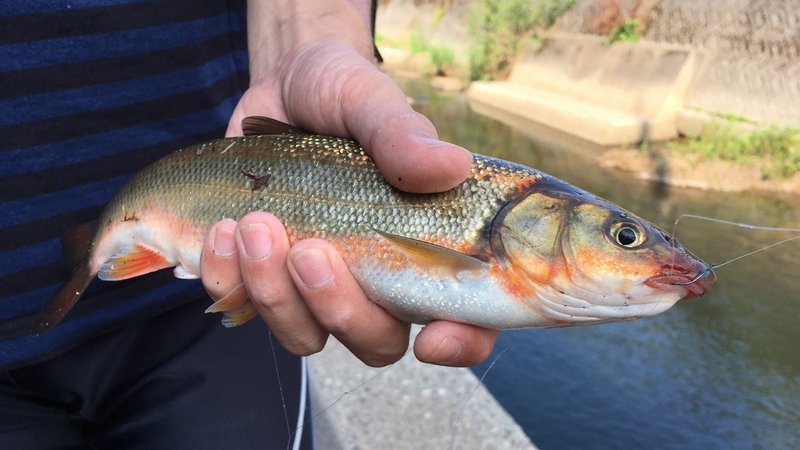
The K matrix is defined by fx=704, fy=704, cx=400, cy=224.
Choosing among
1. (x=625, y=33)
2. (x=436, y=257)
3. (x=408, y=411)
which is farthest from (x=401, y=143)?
(x=625, y=33)

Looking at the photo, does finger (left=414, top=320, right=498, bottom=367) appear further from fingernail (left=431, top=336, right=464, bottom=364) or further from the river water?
the river water

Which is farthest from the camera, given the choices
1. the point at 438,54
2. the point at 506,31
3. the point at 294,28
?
the point at 438,54

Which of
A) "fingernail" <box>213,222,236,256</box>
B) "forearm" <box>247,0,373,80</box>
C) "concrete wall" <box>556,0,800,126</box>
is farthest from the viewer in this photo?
"concrete wall" <box>556,0,800,126</box>

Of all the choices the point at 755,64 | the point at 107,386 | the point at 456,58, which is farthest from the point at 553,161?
the point at 107,386

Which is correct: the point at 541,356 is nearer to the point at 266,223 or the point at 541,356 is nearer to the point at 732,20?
the point at 266,223

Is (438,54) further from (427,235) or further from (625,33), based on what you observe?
(427,235)

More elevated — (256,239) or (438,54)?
(256,239)

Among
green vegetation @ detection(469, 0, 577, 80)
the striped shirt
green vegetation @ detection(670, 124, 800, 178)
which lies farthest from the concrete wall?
the striped shirt
